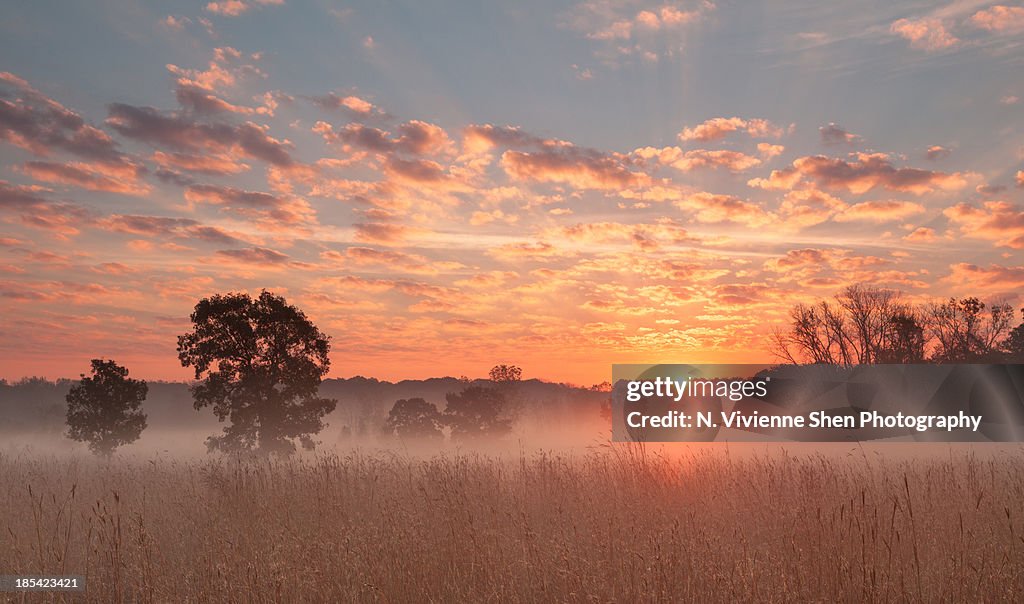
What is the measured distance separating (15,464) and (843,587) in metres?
20.2

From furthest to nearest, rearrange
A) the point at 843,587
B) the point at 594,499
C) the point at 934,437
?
the point at 934,437, the point at 594,499, the point at 843,587

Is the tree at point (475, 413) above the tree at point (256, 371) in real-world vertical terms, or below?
below

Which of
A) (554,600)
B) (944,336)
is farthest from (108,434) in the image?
(944,336)

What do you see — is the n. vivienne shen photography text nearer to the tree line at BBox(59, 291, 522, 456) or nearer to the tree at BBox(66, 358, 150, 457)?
the tree line at BBox(59, 291, 522, 456)

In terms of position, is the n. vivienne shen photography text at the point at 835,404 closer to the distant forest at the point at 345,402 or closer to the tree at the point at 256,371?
the tree at the point at 256,371

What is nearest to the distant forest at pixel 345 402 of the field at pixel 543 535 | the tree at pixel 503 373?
the tree at pixel 503 373

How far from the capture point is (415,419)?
57938mm

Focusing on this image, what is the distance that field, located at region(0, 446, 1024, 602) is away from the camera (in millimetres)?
6121

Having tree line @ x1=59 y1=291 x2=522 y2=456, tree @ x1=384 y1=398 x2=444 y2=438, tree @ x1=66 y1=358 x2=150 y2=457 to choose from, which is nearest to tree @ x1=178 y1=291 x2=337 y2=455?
tree line @ x1=59 y1=291 x2=522 y2=456

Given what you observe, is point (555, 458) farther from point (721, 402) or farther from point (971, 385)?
point (971, 385)

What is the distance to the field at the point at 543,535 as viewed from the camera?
6.12 meters

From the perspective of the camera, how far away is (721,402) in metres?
35.1

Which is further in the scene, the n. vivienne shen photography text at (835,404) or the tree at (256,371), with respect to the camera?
the n. vivienne shen photography text at (835,404)

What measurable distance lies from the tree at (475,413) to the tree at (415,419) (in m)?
1.32
